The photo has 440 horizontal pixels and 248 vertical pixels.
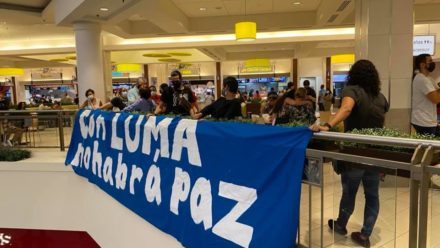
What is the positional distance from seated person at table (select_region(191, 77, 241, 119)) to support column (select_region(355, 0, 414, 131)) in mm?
2386

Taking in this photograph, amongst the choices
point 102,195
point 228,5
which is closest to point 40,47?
point 228,5

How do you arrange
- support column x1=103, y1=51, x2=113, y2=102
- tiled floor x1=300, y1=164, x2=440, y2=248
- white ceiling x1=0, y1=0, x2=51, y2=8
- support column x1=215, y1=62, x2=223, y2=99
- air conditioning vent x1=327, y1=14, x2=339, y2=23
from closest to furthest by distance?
tiled floor x1=300, y1=164, x2=440, y2=248 → white ceiling x1=0, y1=0, x2=51, y2=8 → air conditioning vent x1=327, y1=14, x2=339, y2=23 → support column x1=103, y1=51, x2=113, y2=102 → support column x1=215, y1=62, x2=223, y2=99

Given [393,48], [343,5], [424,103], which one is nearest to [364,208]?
[424,103]

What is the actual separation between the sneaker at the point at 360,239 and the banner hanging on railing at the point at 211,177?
Result: 0.39 meters

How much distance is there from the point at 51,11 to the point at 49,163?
5420 millimetres

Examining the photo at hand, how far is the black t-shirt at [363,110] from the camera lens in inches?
115

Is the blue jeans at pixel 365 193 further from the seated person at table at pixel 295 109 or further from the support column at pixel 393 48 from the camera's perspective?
the support column at pixel 393 48

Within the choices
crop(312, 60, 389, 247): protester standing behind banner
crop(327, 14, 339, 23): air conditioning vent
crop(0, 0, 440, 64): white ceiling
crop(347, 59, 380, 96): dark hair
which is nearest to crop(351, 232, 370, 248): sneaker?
crop(312, 60, 389, 247): protester standing behind banner

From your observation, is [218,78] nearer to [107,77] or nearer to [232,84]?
[107,77]

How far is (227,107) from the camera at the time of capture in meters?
4.10

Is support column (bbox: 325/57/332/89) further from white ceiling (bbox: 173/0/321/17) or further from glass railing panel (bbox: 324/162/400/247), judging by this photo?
glass railing panel (bbox: 324/162/400/247)

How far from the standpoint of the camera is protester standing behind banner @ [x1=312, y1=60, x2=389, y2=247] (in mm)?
2064

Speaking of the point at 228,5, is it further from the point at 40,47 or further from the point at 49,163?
the point at 40,47

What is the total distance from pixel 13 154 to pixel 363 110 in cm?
574
